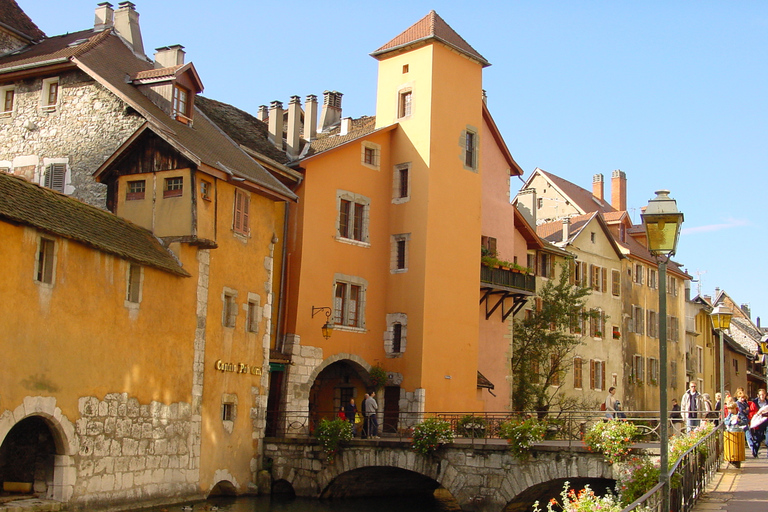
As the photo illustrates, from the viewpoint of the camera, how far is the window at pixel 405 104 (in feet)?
105

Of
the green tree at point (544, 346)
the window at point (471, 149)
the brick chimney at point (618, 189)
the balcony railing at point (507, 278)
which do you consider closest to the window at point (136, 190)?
the window at point (471, 149)

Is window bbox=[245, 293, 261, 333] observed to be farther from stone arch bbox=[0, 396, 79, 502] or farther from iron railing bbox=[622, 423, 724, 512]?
iron railing bbox=[622, 423, 724, 512]

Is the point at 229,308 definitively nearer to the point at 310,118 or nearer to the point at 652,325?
the point at 310,118

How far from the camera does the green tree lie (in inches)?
1464

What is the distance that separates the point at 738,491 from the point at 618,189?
128 ft

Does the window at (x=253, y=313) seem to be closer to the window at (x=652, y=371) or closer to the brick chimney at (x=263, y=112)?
the brick chimney at (x=263, y=112)

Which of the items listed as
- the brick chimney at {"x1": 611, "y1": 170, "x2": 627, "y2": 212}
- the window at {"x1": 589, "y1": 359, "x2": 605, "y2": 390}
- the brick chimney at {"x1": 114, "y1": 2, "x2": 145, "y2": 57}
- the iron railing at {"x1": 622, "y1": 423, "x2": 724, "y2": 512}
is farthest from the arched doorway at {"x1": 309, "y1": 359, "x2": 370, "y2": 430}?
the brick chimney at {"x1": 611, "y1": 170, "x2": 627, "y2": 212}

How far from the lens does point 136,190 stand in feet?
77.9

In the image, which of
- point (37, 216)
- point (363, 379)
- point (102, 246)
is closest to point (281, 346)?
point (363, 379)

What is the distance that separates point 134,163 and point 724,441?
15.7 m

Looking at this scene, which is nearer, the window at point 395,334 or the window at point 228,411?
the window at point 228,411

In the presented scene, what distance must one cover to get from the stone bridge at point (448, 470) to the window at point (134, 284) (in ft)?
22.5

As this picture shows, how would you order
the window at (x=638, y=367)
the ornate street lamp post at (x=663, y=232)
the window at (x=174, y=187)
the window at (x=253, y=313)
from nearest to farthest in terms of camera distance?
the ornate street lamp post at (x=663, y=232) < the window at (x=174, y=187) < the window at (x=253, y=313) < the window at (x=638, y=367)

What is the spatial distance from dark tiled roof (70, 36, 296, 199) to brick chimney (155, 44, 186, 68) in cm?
75
